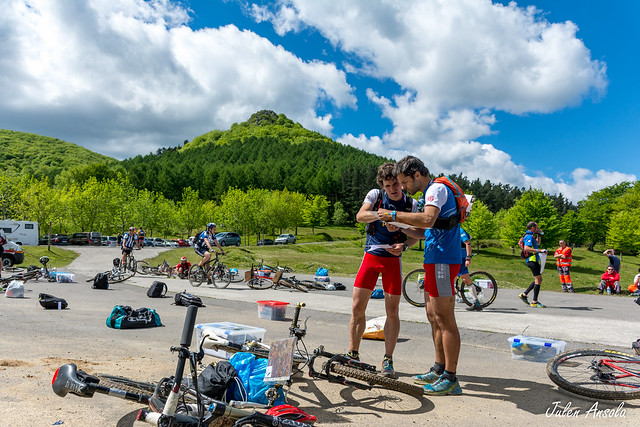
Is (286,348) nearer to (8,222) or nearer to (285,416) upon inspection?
(285,416)

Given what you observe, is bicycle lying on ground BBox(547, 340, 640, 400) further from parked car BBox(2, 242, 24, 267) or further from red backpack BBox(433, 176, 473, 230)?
parked car BBox(2, 242, 24, 267)

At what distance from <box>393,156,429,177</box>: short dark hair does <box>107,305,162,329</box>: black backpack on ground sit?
17.5ft

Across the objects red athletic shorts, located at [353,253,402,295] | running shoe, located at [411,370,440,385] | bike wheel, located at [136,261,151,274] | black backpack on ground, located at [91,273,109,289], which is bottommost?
bike wheel, located at [136,261,151,274]

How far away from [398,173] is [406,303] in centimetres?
732

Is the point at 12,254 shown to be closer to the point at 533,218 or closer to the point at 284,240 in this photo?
the point at 284,240

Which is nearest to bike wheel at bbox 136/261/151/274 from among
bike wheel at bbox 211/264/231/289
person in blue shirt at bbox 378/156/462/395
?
bike wheel at bbox 211/264/231/289

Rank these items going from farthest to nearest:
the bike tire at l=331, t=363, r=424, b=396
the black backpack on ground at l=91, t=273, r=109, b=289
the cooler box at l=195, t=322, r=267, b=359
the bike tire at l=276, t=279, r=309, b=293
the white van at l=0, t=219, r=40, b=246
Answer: the white van at l=0, t=219, r=40, b=246 < the bike tire at l=276, t=279, r=309, b=293 < the black backpack on ground at l=91, t=273, r=109, b=289 < the cooler box at l=195, t=322, r=267, b=359 < the bike tire at l=331, t=363, r=424, b=396

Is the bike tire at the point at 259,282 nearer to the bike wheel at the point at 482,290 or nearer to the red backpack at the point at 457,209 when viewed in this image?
the bike wheel at the point at 482,290

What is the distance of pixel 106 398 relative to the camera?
3939 mm

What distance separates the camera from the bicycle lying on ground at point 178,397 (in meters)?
2.46

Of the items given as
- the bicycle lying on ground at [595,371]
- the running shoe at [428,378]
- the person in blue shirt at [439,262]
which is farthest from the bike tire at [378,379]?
the bicycle lying on ground at [595,371]

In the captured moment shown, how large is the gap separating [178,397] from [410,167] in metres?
3.08

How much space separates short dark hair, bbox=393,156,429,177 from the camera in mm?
4543

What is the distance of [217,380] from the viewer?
3.34m
